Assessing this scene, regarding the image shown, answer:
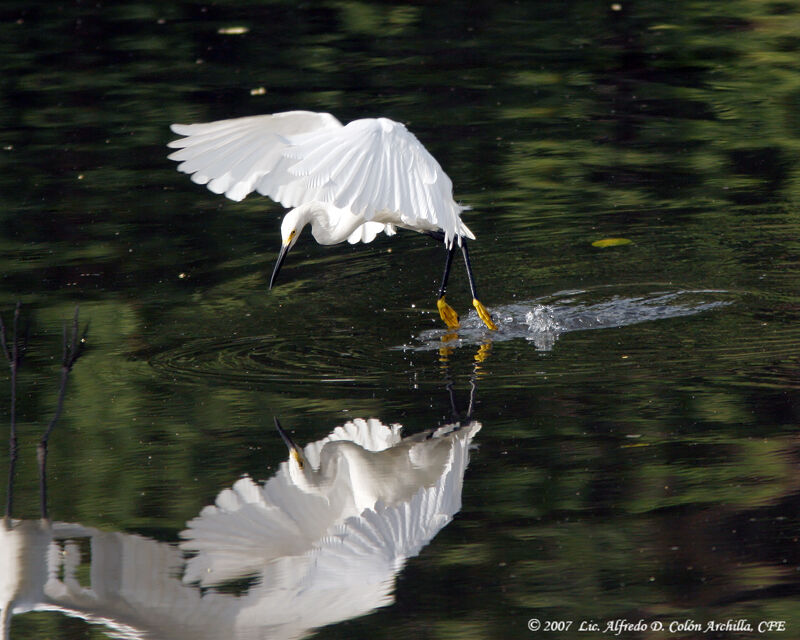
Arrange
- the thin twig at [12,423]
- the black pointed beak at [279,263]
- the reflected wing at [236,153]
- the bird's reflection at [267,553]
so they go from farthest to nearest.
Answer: the black pointed beak at [279,263] < the reflected wing at [236,153] < the thin twig at [12,423] < the bird's reflection at [267,553]

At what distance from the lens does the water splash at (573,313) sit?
6965 millimetres

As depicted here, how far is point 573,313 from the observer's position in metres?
7.21

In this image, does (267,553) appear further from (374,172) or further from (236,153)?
(236,153)

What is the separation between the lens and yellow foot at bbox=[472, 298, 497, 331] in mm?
7172

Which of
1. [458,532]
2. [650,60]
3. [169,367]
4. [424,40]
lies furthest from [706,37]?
[458,532]

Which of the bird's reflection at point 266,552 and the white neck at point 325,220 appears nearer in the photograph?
the bird's reflection at point 266,552

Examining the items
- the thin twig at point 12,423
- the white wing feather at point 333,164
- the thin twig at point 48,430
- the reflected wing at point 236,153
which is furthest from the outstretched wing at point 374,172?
the thin twig at point 12,423

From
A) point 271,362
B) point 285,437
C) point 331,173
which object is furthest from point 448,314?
point 285,437

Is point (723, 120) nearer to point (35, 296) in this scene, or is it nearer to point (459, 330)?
point (459, 330)

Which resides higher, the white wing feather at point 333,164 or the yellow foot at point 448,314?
the white wing feather at point 333,164

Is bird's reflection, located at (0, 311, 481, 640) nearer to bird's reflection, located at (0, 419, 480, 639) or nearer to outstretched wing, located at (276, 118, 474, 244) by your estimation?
bird's reflection, located at (0, 419, 480, 639)

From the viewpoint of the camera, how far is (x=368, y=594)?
447 cm
